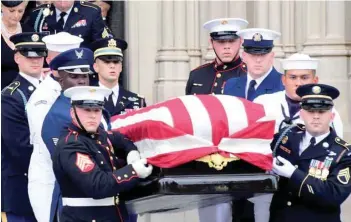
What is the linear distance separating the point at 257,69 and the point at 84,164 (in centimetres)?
198

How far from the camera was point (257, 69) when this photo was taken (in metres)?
10.3

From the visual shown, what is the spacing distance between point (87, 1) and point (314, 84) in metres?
Answer: 3.84

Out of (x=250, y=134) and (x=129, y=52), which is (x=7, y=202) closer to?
(x=250, y=134)

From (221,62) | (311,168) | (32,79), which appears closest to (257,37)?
(221,62)

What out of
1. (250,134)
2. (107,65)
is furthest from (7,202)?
(250,134)

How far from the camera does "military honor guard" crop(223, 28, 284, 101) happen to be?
10273 millimetres

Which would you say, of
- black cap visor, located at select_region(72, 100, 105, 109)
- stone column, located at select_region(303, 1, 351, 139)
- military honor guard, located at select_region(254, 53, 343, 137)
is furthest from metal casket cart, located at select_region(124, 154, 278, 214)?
stone column, located at select_region(303, 1, 351, 139)

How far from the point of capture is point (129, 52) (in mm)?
13266

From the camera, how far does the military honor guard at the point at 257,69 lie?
10.3 meters

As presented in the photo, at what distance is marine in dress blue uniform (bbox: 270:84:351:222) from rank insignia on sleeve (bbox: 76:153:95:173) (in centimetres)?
118

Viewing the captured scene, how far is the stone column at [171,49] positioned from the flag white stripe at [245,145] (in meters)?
4.04

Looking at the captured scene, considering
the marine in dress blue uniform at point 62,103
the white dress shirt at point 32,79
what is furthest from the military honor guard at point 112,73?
the marine in dress blue uniform at point 62,103

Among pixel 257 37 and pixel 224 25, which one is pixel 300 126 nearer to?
pixel 257 37

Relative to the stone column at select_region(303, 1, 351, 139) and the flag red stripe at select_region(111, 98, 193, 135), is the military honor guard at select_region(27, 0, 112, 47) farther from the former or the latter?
the flag red stripe at select_region(111, 98, 193, 135)
